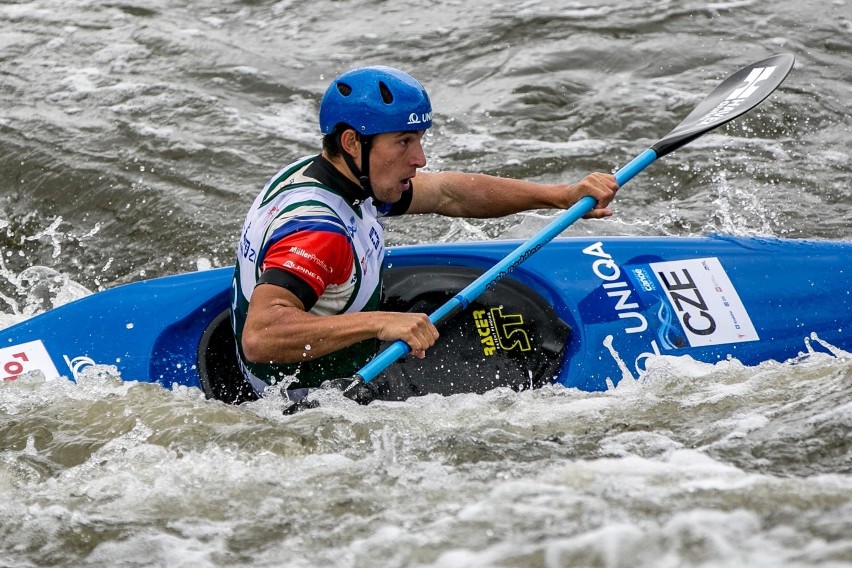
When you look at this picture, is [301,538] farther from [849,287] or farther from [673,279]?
[849,287]

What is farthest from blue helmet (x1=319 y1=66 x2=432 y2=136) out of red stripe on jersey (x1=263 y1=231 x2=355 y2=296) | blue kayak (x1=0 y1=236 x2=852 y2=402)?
blue kayak (x1=0 y1=236 x2=852 y2=402)

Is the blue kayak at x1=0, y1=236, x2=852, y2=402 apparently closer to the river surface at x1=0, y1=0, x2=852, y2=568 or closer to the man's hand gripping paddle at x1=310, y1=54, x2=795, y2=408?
the river surface at x1=0, y1=0, x2=852, y2=568

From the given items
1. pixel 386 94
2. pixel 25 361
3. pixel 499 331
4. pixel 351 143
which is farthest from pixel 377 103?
pixel 25 361

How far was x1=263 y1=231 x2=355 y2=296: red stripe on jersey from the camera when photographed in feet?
10.8

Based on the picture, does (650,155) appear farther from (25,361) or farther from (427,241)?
(25,361)

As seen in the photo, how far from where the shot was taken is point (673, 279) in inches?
167

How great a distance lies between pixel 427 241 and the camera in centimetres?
589

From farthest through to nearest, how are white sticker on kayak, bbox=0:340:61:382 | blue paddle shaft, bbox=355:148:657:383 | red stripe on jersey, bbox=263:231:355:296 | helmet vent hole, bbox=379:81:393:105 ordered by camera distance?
white sticker on kayak, bbox=0:340:61:382 → blue paddle shaft, bbox=355:148:657:383 → helmet vent hole, bbox=379:81:393:105 → red stripe on jersey, bbox=263:231:355:296

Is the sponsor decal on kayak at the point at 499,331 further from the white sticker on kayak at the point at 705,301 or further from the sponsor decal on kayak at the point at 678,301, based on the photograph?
the white sticker on kayak at the point at 705,301

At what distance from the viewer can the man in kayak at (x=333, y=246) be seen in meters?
3.30

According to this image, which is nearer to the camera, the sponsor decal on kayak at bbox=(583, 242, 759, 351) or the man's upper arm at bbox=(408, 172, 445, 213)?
the sponsor decal on kayak at bbox=(583, 242, 759, 351)

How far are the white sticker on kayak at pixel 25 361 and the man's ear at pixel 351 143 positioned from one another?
4.63 ft

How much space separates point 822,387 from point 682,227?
225cm

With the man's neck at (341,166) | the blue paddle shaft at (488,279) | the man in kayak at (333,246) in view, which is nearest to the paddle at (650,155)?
the blue paddle shaft at (488,279)
